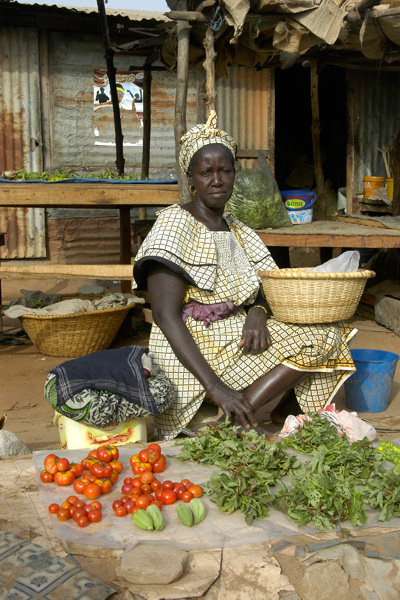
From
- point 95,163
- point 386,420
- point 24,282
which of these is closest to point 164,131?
point 95,163

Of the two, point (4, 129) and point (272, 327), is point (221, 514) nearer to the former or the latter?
point (272, 327)

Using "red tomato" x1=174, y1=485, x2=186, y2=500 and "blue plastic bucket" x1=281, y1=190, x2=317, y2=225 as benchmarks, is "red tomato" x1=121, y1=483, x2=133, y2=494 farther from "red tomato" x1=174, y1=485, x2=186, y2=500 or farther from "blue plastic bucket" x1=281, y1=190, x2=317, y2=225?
"blue plastic bucket" x1=281, y1=190, x2=317, y2=225

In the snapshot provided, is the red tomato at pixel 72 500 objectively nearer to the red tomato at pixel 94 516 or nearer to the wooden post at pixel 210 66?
the red tomato at pixel 94 516

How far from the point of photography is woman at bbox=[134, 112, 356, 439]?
3.07m

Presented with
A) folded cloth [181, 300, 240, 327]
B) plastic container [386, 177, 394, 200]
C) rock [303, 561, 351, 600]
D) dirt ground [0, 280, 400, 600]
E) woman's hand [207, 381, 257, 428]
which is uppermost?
plastic container [386, 177, 394, 200]

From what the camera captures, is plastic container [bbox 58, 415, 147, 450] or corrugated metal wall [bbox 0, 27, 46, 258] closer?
plastic container [bbox 58, 415, 147, 450]

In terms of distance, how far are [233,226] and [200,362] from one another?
3.20ft

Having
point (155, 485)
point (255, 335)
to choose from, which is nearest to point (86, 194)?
point (255, 335)

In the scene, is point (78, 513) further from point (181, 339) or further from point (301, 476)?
point (181, 339)

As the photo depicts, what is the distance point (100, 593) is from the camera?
5.75 ft

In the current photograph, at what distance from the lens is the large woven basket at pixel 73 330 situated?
4855mm

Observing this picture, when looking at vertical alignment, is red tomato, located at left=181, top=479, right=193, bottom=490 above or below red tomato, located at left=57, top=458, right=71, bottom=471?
below

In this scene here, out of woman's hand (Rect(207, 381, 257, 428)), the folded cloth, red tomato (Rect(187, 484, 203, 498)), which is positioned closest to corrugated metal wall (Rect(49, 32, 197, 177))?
the folded cloth

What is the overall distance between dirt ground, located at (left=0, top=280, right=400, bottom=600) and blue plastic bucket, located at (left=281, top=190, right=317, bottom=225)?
1254 millimetres
